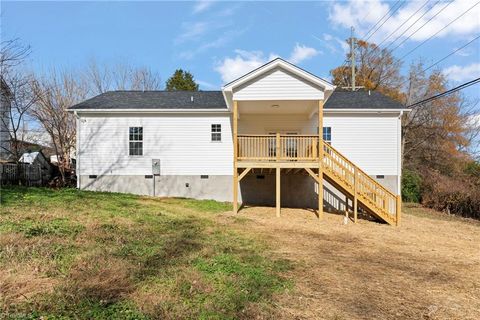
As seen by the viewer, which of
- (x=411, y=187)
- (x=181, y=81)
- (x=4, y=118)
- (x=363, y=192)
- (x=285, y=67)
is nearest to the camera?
(x=363, y=192)

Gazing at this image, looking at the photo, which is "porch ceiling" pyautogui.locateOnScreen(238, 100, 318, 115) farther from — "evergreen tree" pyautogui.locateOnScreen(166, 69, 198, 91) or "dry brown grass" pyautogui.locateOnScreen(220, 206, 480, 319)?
"evergreen tree" pyautogui.locateOnScreen(166, 69, 198, 91)

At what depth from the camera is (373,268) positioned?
20.1 feet

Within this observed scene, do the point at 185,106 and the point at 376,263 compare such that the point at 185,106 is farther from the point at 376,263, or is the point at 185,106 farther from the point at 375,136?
the point at 376,263

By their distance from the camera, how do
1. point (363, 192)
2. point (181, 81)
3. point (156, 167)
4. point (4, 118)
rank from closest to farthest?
1. point (363, 192)
2. point (156, 167)
3. point (4, 118)
4. point (181, 81)

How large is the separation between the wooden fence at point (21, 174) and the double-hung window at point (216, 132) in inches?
441

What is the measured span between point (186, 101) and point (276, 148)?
6.34 metres

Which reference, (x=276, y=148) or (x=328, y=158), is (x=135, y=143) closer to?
(x=276, y=148)

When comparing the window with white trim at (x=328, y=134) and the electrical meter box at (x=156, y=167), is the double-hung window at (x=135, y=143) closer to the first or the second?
the electrical meter box at (x=156, y=167)

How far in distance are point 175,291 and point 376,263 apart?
13.5 ft

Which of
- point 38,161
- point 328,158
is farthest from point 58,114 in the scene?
point 328,158

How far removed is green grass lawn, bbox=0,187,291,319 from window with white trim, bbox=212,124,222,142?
700 centimetres

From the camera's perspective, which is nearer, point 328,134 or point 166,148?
point 166,148

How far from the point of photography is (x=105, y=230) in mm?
7461

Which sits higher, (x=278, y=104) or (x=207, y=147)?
(x=278, y=104)
